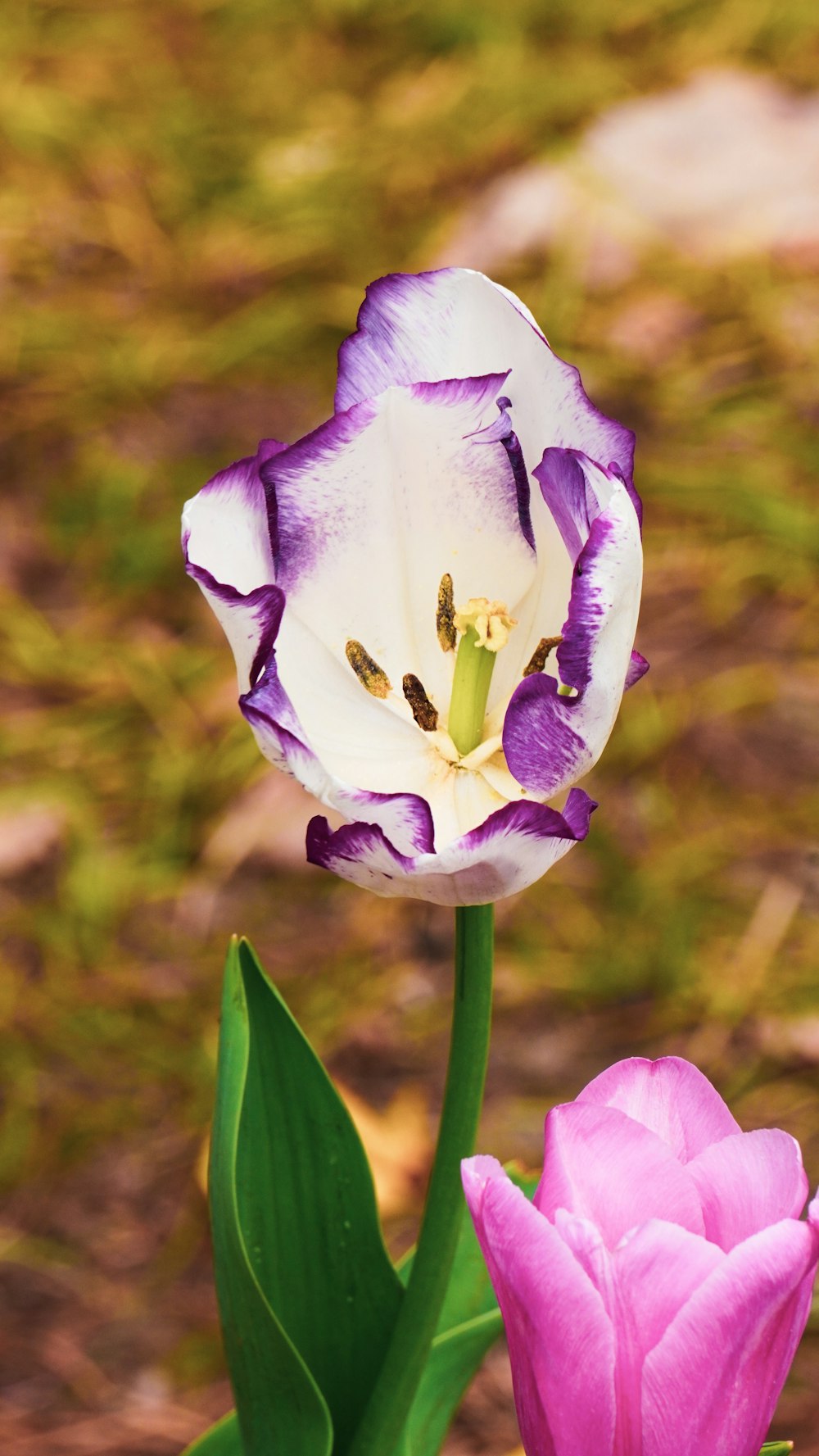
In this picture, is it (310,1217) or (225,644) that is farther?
(225,644)

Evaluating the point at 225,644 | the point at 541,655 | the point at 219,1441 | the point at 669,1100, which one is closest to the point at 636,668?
the point at 541,655

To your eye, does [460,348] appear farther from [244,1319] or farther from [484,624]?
[244,1319]

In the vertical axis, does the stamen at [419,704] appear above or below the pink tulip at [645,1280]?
above

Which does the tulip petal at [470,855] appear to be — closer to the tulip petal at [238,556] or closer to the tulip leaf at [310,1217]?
the tulip petal at [238,556]

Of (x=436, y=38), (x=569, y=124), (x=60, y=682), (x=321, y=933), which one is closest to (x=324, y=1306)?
(x=321, y=933)

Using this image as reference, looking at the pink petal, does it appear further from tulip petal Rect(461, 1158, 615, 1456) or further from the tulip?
the tulip

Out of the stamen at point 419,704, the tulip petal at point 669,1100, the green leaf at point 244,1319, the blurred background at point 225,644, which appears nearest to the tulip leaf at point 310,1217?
the green leaf at point 244,1319

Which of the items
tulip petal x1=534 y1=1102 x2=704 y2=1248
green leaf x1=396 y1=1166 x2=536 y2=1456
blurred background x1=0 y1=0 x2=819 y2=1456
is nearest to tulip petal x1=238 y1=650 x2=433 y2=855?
tulip petal x1=534 y1=1102 x2=704 y2=1248
